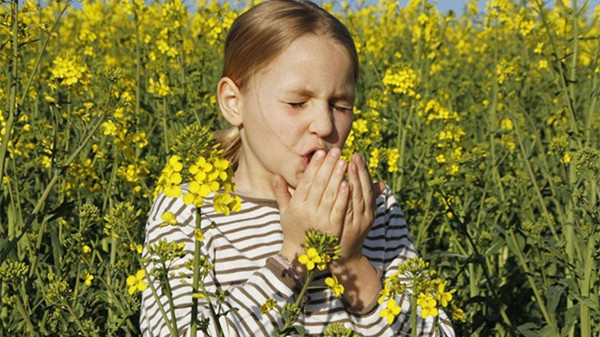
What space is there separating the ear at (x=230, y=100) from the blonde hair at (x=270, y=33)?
0.7 inches

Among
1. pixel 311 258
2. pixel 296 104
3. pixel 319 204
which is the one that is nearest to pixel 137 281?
pixel 311 258

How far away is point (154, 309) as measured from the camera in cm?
175

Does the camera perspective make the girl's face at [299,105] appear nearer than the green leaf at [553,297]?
Yes

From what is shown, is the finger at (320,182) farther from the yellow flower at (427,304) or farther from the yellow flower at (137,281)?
the yellow flower at (137,281)

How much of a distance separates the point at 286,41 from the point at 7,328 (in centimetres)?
124

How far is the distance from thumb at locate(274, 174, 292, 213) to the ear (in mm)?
283

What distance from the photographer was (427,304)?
151 cm

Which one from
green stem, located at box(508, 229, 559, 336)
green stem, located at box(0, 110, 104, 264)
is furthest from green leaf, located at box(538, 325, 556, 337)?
green stem, located at box(0, 110, 104, 264)

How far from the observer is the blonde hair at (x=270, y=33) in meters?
1.96

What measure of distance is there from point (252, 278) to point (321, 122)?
38cm

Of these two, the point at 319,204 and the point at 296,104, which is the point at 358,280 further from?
the point at 296,104

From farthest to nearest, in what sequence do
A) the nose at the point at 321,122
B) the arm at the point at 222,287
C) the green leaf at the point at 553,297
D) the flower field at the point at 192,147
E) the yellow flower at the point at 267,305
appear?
the green leaf at the point at 553,297, the flower field at the point at 192,147, the nose at the point at 321,122, the arm at the point at 222,287, the yellow flower at the point at 267,305

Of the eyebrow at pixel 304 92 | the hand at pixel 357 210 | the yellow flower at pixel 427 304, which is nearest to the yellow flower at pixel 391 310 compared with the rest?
the yellow flower at pixel 427 304

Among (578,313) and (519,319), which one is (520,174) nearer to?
(519,319)
